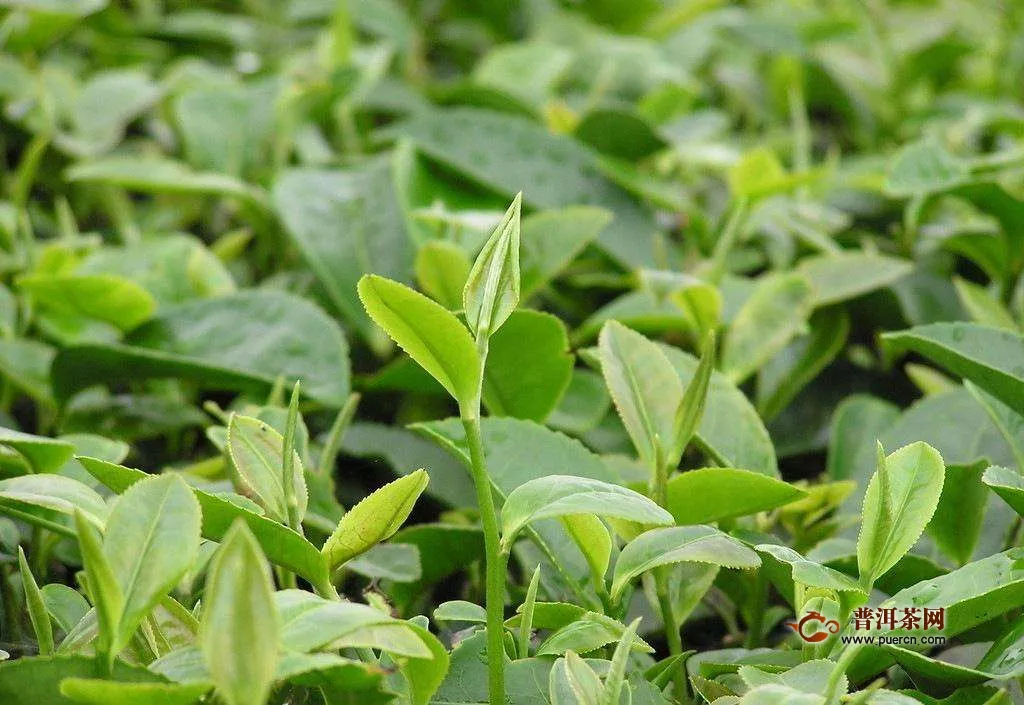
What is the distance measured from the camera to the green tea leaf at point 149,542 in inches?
18.2

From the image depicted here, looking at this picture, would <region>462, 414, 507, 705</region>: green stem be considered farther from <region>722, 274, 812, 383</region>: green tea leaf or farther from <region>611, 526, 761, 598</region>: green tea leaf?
<region>722, 274, 812, 383</region>: green tea leaf

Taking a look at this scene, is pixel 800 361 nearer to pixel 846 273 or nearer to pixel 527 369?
pixel 846 273

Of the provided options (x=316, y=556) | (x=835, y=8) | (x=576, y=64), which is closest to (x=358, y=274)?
(x=316, y=556)

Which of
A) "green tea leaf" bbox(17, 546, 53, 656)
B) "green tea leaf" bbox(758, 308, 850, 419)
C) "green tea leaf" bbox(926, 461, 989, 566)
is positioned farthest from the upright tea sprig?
"green tea leaf" bbox(758, 308, 850, 419)

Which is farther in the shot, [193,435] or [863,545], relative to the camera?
[193,435]

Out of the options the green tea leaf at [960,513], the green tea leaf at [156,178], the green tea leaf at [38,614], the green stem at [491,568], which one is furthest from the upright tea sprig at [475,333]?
the green tea leaf at [156,178]

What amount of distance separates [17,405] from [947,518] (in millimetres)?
745

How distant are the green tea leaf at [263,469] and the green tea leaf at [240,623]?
5.9 inches

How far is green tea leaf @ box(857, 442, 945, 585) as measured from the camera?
0.54 meters

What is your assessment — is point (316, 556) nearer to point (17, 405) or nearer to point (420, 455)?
point (420, 455)

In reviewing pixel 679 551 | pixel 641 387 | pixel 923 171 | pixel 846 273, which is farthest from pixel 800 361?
pixel 679 551

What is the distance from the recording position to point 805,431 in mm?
917

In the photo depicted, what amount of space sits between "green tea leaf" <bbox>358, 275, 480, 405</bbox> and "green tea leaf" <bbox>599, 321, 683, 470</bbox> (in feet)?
0.47

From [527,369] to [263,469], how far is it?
0.75 ft
